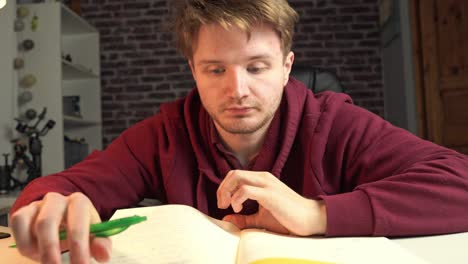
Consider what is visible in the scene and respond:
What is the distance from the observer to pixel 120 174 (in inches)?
43.9

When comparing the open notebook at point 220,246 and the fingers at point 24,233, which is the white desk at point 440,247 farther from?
the fingers at point 24,233

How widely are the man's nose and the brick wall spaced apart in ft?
9.32

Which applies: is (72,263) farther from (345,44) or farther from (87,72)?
(345,44)

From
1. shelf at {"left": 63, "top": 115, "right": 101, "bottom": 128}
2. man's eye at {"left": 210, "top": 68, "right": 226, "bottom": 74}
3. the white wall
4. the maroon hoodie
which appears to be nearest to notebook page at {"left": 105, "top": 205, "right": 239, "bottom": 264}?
the maroon hoodie

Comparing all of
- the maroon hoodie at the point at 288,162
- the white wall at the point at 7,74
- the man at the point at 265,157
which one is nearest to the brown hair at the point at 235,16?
the man at the point at 265,157

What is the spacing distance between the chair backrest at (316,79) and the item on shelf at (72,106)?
6.87 ft

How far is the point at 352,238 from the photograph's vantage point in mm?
735

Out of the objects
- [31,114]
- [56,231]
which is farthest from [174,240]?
[31,114]

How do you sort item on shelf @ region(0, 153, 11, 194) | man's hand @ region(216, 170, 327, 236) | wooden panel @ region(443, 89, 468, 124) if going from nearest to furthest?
man's hand @ region(216, 170, 327, 236) → item on shelf @ region(0, 153, 11, 194) → wooden panel @ region(443, 89, 468, 124)

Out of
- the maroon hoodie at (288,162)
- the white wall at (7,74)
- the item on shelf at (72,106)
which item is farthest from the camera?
the item on shelf at (72,106)

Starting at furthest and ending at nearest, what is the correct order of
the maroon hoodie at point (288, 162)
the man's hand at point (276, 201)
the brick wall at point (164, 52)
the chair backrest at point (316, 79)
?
the brick wall at point (164, 52) → the chair backrest at point (316, 79) → the maroon hoodie at point (288, 162) → the man's hand at point (276, 201)

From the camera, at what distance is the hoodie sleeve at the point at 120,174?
3.42 feet

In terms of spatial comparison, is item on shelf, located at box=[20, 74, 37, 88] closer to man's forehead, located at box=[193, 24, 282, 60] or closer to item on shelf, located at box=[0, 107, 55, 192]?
item on shelf, located at box=[0, 107, 55, 192]

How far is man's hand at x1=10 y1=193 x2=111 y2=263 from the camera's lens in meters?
0.51
